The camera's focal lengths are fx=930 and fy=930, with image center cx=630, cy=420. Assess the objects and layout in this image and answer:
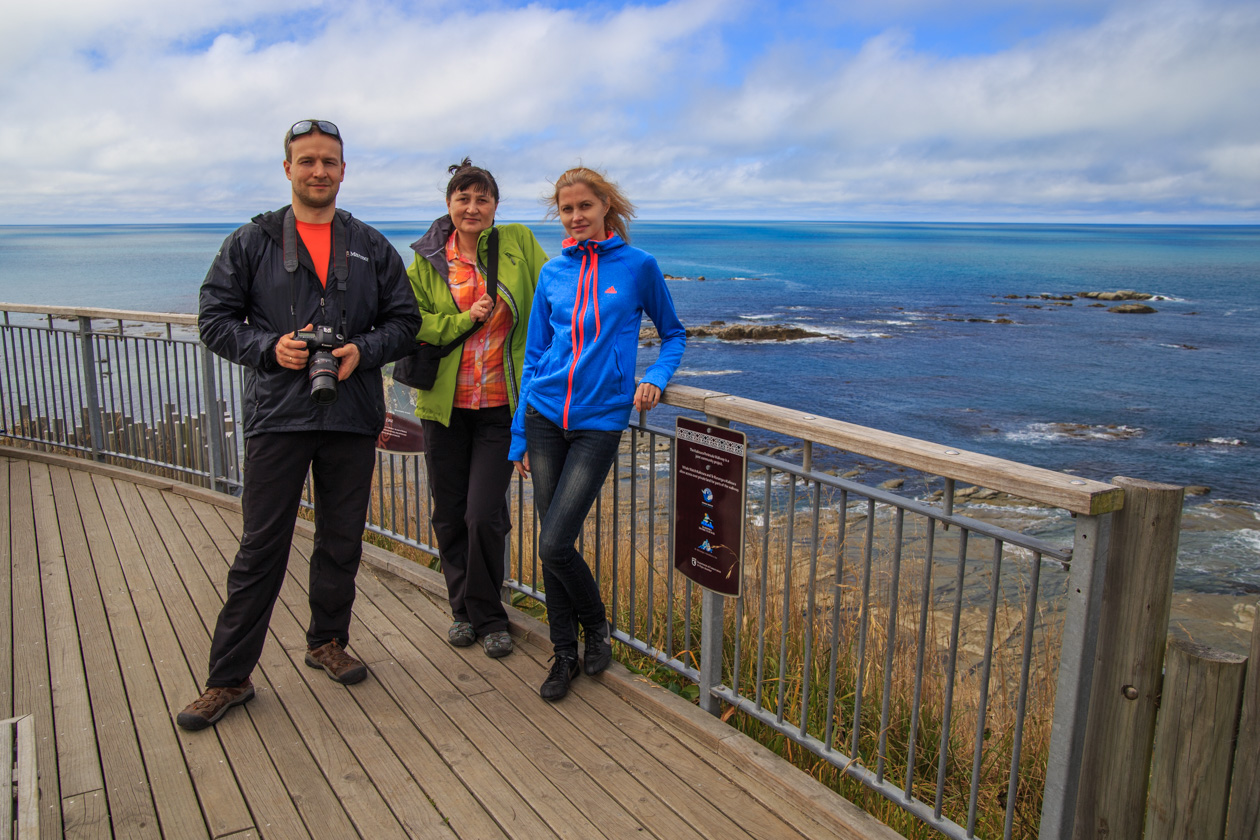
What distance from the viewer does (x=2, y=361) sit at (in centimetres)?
740

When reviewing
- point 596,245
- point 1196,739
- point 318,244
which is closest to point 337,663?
point 318,244

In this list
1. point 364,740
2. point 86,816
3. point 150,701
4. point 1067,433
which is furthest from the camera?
point 1067,433

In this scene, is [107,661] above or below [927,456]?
below

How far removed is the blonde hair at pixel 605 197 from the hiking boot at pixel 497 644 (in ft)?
5.79

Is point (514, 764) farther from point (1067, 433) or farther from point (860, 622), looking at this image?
point (1067, 433)

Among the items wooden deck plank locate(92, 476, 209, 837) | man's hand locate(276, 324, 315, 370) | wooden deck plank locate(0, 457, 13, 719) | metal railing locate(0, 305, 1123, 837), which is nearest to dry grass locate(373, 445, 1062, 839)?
metal railing locate(0, 305, 1123, 837)

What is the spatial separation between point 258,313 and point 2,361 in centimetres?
545

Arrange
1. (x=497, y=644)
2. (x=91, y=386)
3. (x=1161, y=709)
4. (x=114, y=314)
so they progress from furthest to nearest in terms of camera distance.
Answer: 1. (x=91, y=386)
2. (x=114, y=314)
3. (x=497, y=644)
4. (x=1161, y=709)

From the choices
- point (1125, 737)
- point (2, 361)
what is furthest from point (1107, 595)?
point (2, 361)

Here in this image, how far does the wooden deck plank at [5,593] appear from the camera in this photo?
3521mm

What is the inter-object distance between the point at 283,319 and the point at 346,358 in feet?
0.90

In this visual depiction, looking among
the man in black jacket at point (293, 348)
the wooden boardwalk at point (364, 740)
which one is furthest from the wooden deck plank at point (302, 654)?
the man in black jacket at point (293, 348)

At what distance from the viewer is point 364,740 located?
128 inches

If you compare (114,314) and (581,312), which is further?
(114,314)
